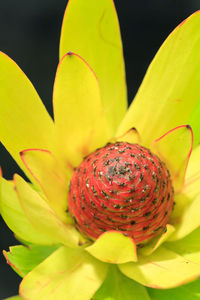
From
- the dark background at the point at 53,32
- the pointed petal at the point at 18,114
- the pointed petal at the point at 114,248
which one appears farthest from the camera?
the dark background at the point at 53,32

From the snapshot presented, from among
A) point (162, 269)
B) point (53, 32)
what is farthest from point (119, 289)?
point (53, 32)

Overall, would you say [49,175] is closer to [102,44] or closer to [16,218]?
[16,218]

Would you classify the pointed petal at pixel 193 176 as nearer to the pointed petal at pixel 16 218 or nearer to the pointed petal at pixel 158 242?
the pointed petal at pixel 158 242

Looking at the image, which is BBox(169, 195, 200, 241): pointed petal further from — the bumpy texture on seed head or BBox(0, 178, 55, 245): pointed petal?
BBox(0, 178, 55, 245): pointed petal

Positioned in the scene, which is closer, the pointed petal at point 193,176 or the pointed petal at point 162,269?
the pointed petal at point 162,269

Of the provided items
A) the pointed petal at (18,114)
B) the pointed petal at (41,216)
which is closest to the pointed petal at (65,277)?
the pointed petal at (41,216)

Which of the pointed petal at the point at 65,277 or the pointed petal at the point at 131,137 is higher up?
the pointed petal at the point at 131,137

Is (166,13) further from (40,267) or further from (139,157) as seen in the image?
(40,267)
